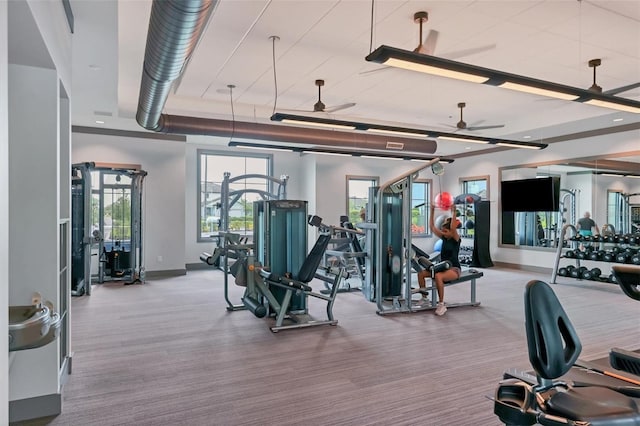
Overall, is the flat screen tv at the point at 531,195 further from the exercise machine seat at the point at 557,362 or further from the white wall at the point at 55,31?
the white wall at the point at 55,31

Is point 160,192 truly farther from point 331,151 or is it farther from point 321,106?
point 321,106

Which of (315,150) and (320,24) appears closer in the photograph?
(320,24)

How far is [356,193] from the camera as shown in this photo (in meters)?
11.4

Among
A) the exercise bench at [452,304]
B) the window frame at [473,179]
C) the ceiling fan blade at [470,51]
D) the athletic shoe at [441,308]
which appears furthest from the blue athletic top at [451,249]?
the window frame at [473,179]

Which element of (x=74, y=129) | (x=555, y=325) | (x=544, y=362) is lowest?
(x=544, y=362)

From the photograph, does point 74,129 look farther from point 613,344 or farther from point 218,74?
point 613,344

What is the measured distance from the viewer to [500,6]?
12.5ft

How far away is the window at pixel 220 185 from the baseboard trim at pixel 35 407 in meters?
6.90

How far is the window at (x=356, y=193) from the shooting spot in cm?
1124

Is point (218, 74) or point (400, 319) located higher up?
point (218, 74)

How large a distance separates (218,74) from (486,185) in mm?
7883

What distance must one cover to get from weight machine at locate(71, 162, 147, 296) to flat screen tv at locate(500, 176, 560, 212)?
27.2ft

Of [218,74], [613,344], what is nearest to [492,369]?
[613,344]

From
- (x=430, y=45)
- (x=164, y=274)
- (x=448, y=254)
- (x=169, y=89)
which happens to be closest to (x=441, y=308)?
(x=448, y=254)
